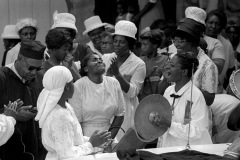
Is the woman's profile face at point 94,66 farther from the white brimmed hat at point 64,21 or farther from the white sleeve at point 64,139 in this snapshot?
the white sleeve at point 64,139

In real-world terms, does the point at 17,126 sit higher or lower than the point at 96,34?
lower

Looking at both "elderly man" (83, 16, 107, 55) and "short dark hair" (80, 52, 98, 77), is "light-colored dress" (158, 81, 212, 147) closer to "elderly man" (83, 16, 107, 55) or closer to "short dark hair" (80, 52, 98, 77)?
"short dark hair" (80, 52, 98, 77)

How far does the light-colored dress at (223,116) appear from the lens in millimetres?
6918

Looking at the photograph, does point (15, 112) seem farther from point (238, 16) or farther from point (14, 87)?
point (238, 16)

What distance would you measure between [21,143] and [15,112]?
1.96ft

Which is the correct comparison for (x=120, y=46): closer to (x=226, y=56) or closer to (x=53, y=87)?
(x=226, y=56)

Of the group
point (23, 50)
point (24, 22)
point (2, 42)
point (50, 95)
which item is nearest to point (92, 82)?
point (23, 50)

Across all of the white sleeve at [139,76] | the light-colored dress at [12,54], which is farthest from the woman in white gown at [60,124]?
the light-colored dress at [12,54]

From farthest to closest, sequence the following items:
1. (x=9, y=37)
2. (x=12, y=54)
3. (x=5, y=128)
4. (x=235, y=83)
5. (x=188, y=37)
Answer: (x=9, y=37)
(x=12, y=54)
(x=188, y=37)
(x=5, y=128)
(x=235, y=83)

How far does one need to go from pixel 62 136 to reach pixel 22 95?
1210mm

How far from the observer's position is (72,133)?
4.99 metres

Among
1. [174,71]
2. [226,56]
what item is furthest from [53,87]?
[226,56]

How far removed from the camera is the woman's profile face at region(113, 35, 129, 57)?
7.09 m

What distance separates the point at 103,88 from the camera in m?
6.19
